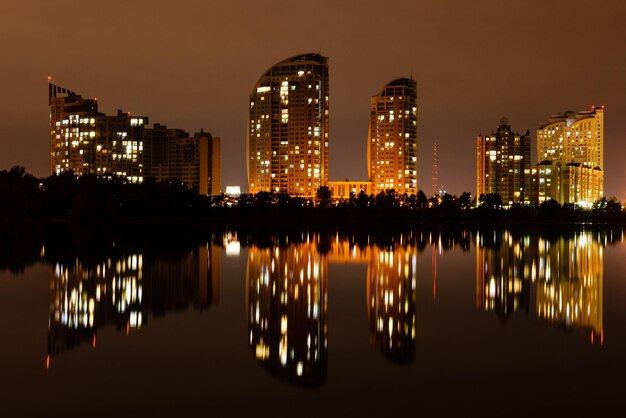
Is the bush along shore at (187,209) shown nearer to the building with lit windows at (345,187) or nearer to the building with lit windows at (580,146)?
the building with lit windows at (345,187)

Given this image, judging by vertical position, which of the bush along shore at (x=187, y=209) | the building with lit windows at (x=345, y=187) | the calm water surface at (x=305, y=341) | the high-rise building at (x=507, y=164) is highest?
the high-rise building at (x=507, y=164)

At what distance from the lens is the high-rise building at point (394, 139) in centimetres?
13588

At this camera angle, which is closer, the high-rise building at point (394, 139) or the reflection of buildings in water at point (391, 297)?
the reflection of buildings in water at point (391, 297)

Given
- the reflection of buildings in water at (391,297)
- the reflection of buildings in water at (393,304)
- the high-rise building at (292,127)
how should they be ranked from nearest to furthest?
the reflection of buildings in water at (393,304)
the reflection of buildings in water at (391,297)
the high-rise building at (292,127)

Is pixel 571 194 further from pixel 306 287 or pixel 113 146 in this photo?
pixel 306 287

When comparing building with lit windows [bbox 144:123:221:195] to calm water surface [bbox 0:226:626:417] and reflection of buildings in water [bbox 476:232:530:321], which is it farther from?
calm water surface [bbox 0:226:626:417]

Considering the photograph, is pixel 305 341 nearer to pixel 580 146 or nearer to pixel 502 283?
pixel 502 283

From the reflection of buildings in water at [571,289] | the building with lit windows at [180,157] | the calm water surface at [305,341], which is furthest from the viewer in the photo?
the building with lit windows at [180,157]

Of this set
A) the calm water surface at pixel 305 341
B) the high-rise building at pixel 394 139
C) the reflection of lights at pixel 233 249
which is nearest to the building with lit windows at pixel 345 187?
the high-rise building at pixel 394 139

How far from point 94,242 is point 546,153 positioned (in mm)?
158793

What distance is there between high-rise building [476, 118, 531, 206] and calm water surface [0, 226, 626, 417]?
426 feet

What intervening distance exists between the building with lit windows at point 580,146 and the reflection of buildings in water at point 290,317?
134 metres

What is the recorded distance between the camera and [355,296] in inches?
720

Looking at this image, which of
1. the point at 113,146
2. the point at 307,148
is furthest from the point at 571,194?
the point at 113,146
